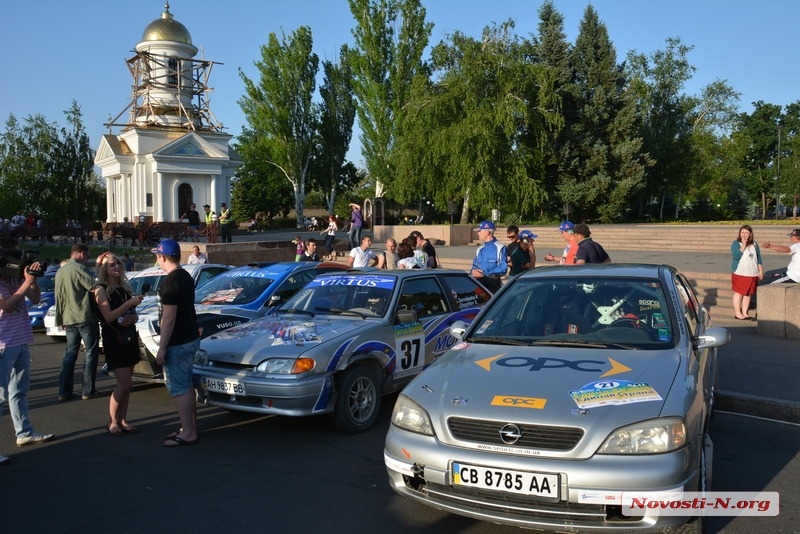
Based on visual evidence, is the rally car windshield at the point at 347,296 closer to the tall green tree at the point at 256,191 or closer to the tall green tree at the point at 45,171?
the tall green tree at the point at 45,171

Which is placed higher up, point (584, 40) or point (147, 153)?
point (584, 40)

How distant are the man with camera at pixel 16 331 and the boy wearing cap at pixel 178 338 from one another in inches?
43.3

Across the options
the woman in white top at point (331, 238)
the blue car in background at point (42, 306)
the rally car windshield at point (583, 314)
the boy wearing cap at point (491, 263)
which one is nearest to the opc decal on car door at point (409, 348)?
the rally car windshield at point (583, 314)

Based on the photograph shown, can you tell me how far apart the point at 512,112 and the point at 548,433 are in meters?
35.0

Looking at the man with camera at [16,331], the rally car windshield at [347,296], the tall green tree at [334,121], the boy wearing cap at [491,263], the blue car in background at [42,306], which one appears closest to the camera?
the man with camera at [16,331]

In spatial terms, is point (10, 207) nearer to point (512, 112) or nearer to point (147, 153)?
point (147, 153)

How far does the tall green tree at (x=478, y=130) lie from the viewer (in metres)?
36.9

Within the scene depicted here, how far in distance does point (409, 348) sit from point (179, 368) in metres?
2.37

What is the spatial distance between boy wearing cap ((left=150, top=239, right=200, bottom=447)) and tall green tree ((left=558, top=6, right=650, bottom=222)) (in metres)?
39.1

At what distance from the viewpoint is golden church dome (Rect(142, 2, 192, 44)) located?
52656mm

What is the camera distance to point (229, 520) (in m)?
4.55

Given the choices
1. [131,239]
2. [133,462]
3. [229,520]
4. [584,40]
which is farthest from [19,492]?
[584,40]

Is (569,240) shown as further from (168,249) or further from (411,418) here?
(411,418)

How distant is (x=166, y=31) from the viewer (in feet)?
173
